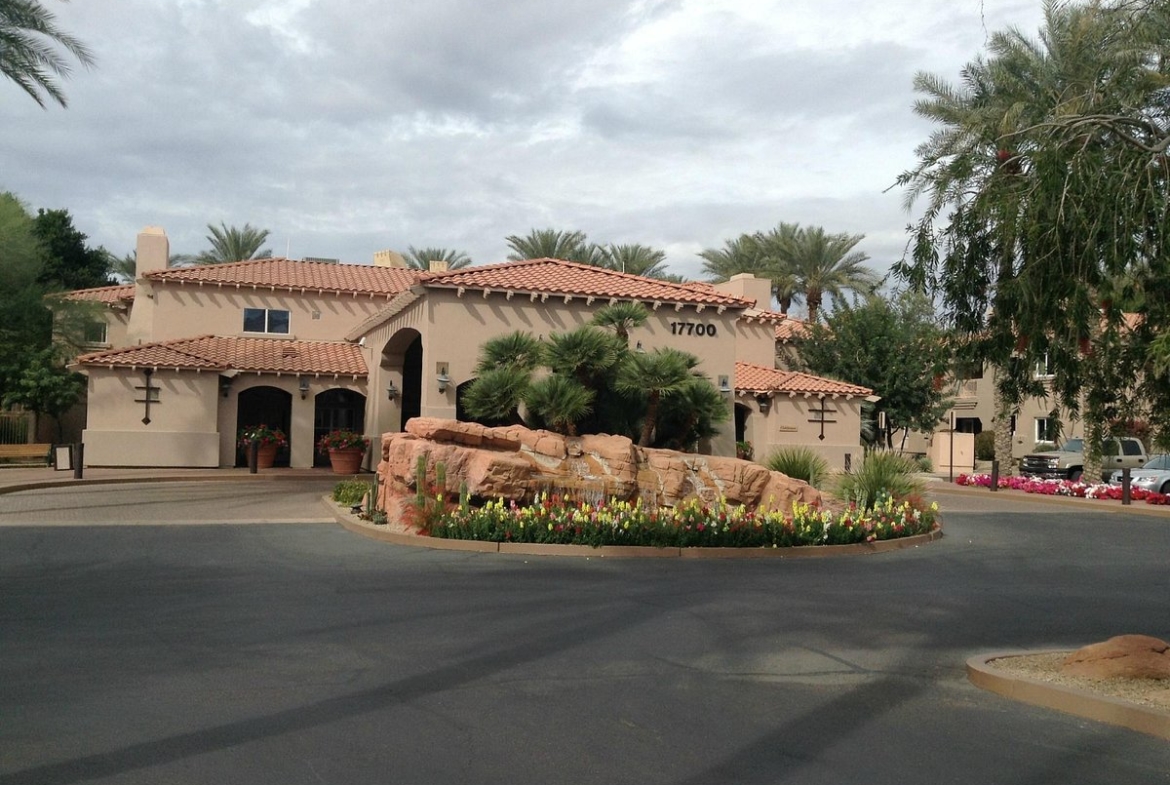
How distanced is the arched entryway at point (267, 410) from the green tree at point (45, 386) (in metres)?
7.38

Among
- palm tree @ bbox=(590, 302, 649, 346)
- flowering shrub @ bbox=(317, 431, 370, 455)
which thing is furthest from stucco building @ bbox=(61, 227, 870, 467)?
palm tree @ bbox=(590, 302, 649, 346)

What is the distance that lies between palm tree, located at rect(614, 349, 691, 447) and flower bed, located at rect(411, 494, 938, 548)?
3.03m

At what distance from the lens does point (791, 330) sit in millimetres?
42812

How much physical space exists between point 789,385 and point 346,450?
565 inches

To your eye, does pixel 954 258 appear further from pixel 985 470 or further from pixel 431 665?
pixel 985 470

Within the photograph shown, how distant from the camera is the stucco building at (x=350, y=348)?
22.9 meters

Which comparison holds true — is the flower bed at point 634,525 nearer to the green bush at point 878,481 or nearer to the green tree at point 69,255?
the green bush at point 878,481

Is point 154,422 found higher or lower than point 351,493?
higher

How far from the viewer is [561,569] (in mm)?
13320

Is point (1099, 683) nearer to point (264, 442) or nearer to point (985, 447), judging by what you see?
point (264, 442)

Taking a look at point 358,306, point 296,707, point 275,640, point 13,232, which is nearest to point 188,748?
point 296,707

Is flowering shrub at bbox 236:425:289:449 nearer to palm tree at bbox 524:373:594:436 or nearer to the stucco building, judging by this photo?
the stucco building

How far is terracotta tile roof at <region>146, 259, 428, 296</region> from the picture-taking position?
1364 inches

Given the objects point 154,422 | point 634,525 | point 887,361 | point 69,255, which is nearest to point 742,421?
point 887,361
